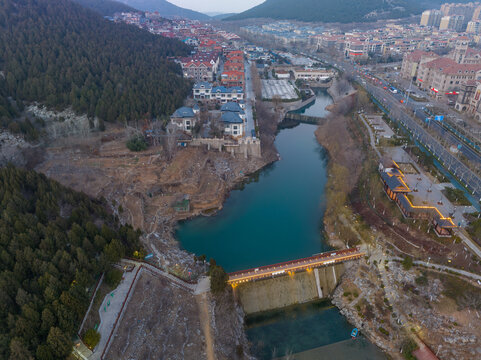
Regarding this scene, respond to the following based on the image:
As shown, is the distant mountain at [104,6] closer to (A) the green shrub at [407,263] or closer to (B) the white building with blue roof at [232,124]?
(B) the white building with blue roof at [232,124]

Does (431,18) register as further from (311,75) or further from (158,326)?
(158,326)

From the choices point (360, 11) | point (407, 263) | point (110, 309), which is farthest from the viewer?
point (360, 11)

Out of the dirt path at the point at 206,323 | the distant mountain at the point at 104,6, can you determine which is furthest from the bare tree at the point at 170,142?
the distant mountain at the point at 104,6

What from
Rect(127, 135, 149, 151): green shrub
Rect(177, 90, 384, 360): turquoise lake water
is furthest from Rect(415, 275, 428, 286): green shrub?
Rect(127, 135, 149, 151): green shrub

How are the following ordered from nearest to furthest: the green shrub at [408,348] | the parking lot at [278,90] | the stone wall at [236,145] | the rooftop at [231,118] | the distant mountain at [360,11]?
the green shrub at [408,348] → the stone wall at [236,145] → the rooftop at [231,118] → the parking lot at [278,90] → the distant mountain at [360,11]

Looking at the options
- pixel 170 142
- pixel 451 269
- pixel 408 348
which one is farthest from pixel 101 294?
pixel 451 269
